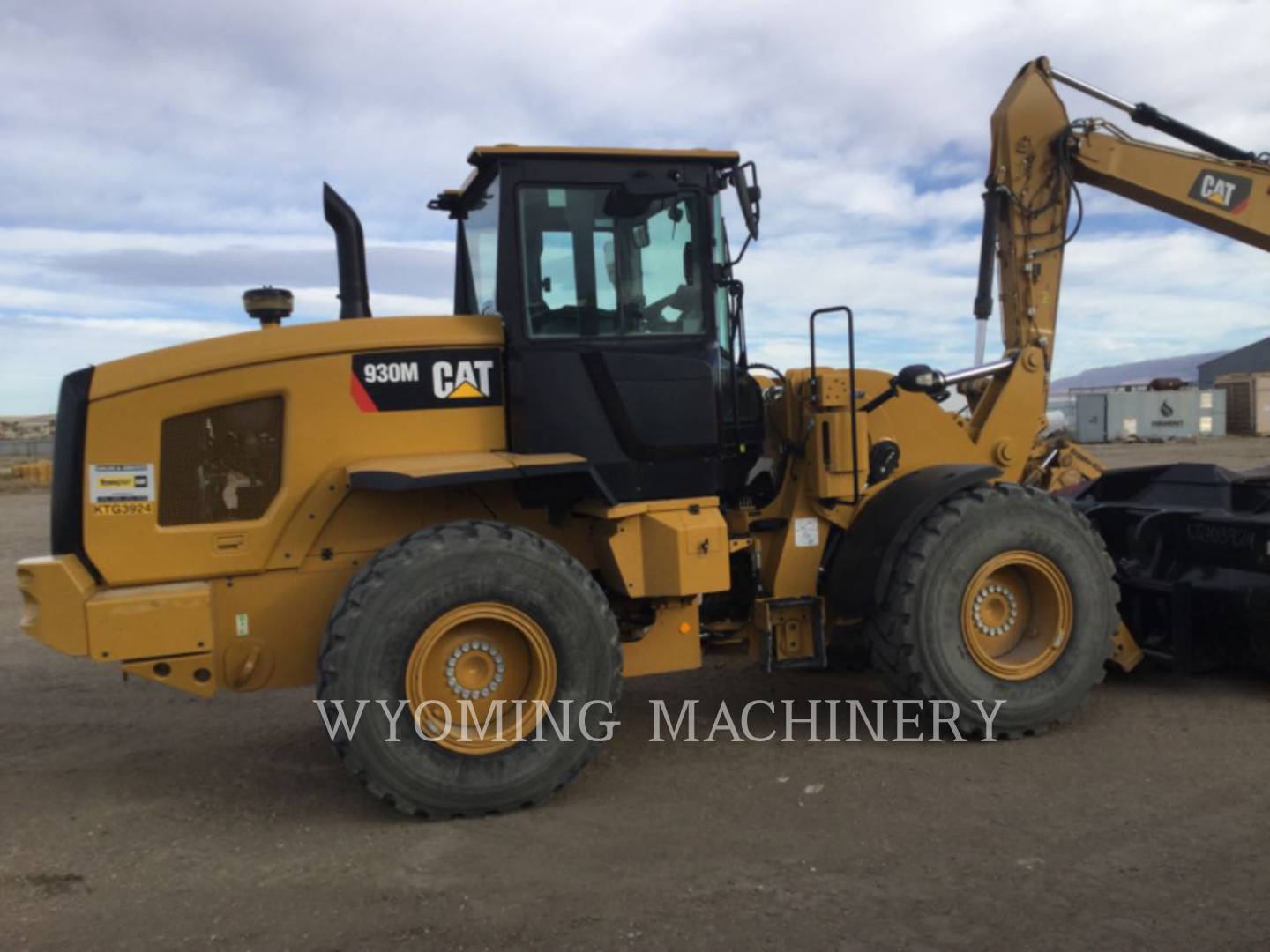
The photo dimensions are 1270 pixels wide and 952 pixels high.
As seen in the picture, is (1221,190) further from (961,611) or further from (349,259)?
(349,259)

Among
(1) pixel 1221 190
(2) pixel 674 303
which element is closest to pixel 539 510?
(2) pixel 674 303

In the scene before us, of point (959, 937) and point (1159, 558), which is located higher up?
point (1159, 558)

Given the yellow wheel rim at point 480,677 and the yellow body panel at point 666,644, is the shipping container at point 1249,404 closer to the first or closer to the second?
the yellow body panel at point 666,644

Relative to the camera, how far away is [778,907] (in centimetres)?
353

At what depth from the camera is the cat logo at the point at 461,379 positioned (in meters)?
4.88

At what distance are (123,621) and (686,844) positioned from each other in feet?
8.11

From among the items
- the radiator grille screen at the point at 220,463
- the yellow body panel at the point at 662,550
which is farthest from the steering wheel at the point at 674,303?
the radiator grille screen at the point at 220,463

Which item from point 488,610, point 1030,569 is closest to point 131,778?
point 488,610

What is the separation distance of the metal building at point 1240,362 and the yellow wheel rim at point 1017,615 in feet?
166

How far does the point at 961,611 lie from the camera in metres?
5.26

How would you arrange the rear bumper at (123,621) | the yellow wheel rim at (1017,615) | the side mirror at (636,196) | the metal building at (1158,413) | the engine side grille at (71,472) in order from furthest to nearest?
the metal building at (1158,413), the yellow wheel rim at (1017,615), the side mirror at (636,196), the engine side grille at (71,472), the rear bumper at (123,621)

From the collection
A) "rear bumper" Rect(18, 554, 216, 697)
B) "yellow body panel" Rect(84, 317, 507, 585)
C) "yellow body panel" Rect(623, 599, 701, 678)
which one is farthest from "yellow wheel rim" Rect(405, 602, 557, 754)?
"rear bumper" Rect(18, 554, 216, 697)

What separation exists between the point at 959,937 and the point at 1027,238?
16.5 feet

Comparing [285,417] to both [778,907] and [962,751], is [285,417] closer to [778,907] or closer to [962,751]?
[778,907]
